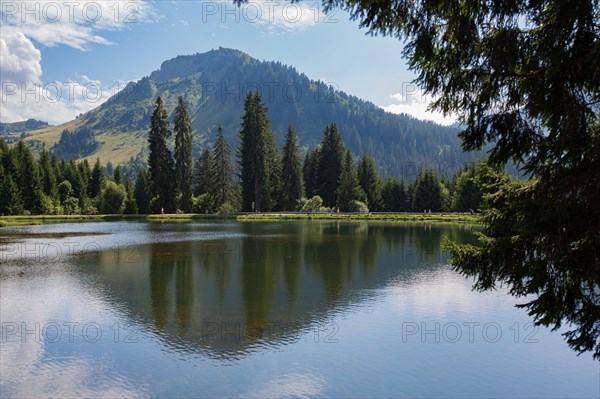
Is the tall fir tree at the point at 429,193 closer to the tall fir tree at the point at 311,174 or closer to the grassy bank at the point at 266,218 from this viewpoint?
the tall fir tree at the point at 311,174

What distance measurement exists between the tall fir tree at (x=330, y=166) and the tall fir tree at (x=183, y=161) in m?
26.5

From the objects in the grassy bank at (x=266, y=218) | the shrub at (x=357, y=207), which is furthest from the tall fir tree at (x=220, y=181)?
the shrub at (x=357, y=207)

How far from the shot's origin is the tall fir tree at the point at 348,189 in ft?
279

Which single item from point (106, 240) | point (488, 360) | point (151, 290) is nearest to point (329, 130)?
point (106, 240)

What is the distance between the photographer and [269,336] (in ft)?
42.5

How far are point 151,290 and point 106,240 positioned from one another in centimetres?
2172

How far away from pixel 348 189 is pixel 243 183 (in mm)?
19136

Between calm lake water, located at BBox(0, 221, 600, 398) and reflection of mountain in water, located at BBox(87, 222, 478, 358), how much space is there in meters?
0.09

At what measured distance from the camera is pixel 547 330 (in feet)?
46.6

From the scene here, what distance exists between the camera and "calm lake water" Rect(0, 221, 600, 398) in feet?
32.8

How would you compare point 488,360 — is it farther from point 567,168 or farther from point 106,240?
point 106,240

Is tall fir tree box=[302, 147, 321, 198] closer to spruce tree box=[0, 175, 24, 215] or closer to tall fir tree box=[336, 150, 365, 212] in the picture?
tall fir tree box=[336, 150, 365, 212]

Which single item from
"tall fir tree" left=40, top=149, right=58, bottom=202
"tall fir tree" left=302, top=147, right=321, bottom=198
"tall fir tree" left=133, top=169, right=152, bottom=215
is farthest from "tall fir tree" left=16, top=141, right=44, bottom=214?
"tall fir tree" left=302, top=147, right=321, bottom=198

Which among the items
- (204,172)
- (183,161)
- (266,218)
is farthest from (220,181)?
(204,172)
